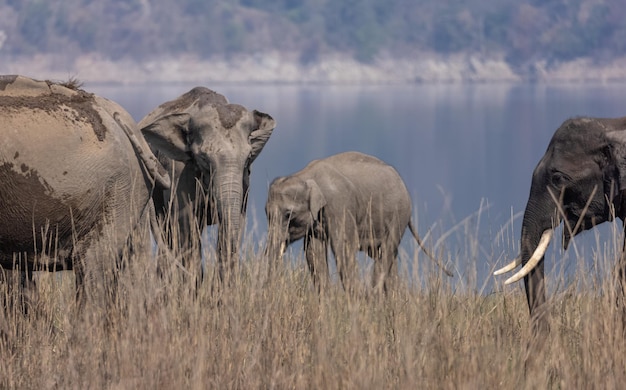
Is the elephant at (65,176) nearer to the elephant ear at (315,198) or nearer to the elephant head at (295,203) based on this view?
the elephant head at (295,203)

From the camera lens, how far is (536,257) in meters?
7.43

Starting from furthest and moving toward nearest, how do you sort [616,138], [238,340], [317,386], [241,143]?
[241,143] < [616,138] < [238,340] < [317,386]

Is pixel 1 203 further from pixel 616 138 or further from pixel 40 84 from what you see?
pixel 616 138

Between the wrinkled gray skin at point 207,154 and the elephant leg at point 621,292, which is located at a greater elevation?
the wrinkled gray skin at point 207,154

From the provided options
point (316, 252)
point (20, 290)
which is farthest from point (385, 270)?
point (20, 290)

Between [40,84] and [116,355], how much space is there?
1.51 m

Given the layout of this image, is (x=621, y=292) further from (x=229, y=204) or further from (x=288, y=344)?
(x=229, y=204)

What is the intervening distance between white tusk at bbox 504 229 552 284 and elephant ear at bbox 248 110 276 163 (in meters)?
2.23

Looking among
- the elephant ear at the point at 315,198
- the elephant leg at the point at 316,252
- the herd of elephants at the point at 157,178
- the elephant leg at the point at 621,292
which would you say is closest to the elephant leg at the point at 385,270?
the herd of elephants at the point at 157,178

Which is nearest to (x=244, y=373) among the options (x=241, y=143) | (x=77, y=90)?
(x=77, y=90)

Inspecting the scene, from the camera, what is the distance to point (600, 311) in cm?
649

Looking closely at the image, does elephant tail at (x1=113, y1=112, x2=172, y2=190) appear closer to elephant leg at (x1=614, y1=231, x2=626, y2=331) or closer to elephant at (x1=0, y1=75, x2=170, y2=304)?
elephant at (x1=0, y1=75, x2=170, y2=304)

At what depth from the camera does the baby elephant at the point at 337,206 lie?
11.0m

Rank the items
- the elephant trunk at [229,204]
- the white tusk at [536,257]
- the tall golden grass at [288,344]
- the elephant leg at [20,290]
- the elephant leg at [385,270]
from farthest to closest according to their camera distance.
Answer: the elephant leg at [385,270]
the elephant trunk at [229,204]
the white tusk at [536,257]
the elephant leg at [20,290]
the tall golden grass at [288,344]
